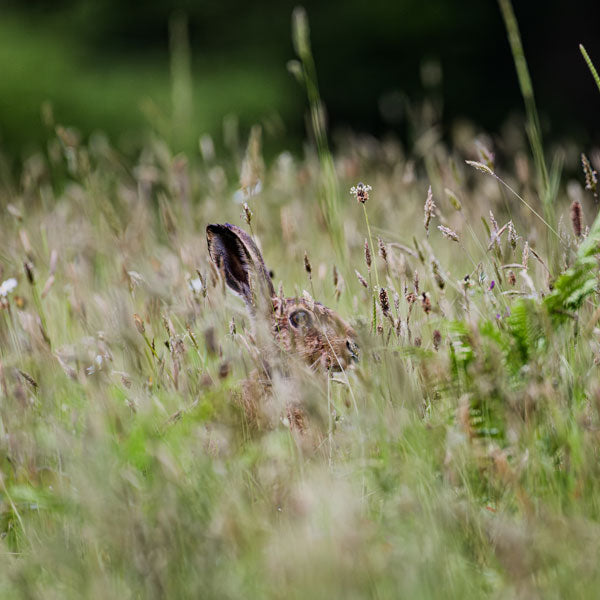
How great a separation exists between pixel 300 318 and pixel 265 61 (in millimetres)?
6390

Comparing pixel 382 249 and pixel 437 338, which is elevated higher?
pixel 382 249

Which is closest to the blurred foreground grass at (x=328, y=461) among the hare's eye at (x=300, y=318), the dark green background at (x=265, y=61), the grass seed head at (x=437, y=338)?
the grass seed head at (x=437, y=338)

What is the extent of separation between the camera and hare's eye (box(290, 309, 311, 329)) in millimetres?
1628

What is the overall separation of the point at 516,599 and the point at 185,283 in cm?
106

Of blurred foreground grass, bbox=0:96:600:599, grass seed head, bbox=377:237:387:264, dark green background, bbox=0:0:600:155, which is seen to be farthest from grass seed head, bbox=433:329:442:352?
dark green background, bbox=0:0:600:155

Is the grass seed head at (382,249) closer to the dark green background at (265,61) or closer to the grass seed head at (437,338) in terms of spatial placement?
the grass seed head at (437,338)

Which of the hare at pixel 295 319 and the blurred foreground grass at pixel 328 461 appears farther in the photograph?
the hare at pixel 295 319

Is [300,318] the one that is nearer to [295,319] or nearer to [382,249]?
[295,319]

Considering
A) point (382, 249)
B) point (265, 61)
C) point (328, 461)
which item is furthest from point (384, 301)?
point (265, 61)

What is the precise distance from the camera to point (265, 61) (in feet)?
24.9

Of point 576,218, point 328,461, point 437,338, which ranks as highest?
point 576,218

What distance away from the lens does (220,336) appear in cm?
163

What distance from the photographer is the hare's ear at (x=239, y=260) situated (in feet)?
5.32

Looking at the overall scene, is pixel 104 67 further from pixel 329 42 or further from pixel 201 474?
pixel 201 474
